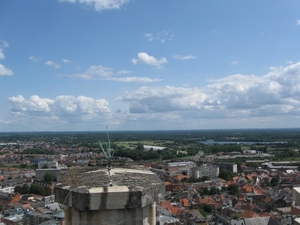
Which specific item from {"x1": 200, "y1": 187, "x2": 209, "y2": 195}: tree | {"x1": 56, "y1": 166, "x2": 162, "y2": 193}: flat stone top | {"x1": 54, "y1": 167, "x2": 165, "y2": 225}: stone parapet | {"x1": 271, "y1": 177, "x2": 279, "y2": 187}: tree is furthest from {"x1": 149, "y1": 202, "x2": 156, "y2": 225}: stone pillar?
{"x1": 271, "y1": 177, "x2": 279, "y2": 187}: tree

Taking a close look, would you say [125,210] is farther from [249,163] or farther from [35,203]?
[249,163]

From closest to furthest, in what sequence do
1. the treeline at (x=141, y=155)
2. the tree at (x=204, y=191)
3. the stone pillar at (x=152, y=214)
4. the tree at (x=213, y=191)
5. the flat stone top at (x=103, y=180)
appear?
1. the flat stone top at (x=103, y=180)
2. the stone pillar at (x=152, y=214)
3. the tree at (x=213, y=191)
4. the tree at (x=204, y=191)
5. the treeline at (x=141, y=155)

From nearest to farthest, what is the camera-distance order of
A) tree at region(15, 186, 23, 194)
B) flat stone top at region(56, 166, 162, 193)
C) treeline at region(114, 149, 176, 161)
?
flat stone top at region(56, 166, 162, 193), tree at region(15, 186, 23, 194), treeline at region(114, 149, 176, 161)

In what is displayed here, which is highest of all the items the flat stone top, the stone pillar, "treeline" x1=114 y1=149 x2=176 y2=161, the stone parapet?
the flat stone top

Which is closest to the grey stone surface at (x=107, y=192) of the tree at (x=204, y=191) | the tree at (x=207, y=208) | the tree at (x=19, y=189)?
the tree at (x=207, y=208)

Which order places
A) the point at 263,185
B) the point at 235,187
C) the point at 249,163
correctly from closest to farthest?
the point at 235,187 < the point at 263,185 < the point at 249,163

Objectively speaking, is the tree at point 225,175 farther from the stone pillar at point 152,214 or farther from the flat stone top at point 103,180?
the stone pillar at point 152,214

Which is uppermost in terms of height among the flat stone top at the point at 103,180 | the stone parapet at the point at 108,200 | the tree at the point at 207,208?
the flat stone top at the point at 103,180

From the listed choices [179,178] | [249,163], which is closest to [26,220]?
[179,178]

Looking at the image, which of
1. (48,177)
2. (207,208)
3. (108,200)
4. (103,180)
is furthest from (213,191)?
(108,200)

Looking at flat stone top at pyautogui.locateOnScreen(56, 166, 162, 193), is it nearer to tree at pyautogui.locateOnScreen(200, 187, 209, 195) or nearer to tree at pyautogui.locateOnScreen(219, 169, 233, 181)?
tree at pyautogui.locateOnScreen(200, 187, 209, 195)

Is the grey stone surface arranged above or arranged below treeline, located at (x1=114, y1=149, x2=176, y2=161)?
above
